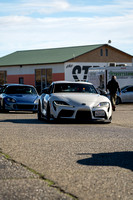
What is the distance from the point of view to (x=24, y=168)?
282 inches

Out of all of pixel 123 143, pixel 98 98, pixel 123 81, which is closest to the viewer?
pixel 123 143

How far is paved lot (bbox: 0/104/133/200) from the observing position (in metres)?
5.66

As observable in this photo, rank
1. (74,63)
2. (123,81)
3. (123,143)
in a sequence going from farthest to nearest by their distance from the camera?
1. (74,63)
2. (123,81)
3. (123,143)

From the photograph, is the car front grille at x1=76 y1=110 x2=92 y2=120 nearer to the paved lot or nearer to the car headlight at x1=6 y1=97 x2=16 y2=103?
the paved lot

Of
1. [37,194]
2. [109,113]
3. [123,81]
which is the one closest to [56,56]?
[123,81]

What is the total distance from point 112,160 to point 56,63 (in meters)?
58.2

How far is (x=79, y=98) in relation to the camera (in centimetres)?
1535

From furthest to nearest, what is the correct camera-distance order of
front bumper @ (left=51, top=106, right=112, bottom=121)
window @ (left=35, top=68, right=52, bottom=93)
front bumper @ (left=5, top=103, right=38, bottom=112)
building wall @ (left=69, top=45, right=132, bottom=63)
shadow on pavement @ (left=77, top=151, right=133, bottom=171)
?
window @ (left=35, top=68, right=52, bottom=93), building wall @ (left=69, top=45, right=132, bottom=63), front bumper @ (left=5, top=103, right=38, bottom=112), front bumper @ (left=51, top=106, right=112, bottom=121), shadow on pavement @ (left=77, top=151, right=133, bottom=171)

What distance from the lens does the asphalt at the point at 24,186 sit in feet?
17.7

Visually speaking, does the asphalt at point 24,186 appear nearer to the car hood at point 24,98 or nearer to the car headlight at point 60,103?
the car headlight at point 60,103

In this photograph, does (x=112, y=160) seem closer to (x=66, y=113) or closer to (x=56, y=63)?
(x=66, y=113)

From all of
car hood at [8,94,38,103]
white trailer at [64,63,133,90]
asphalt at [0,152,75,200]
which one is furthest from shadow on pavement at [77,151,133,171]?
white trailer at [64,63,133,90]

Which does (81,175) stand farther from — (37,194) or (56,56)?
(56,56)

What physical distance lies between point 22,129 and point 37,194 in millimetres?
7810
